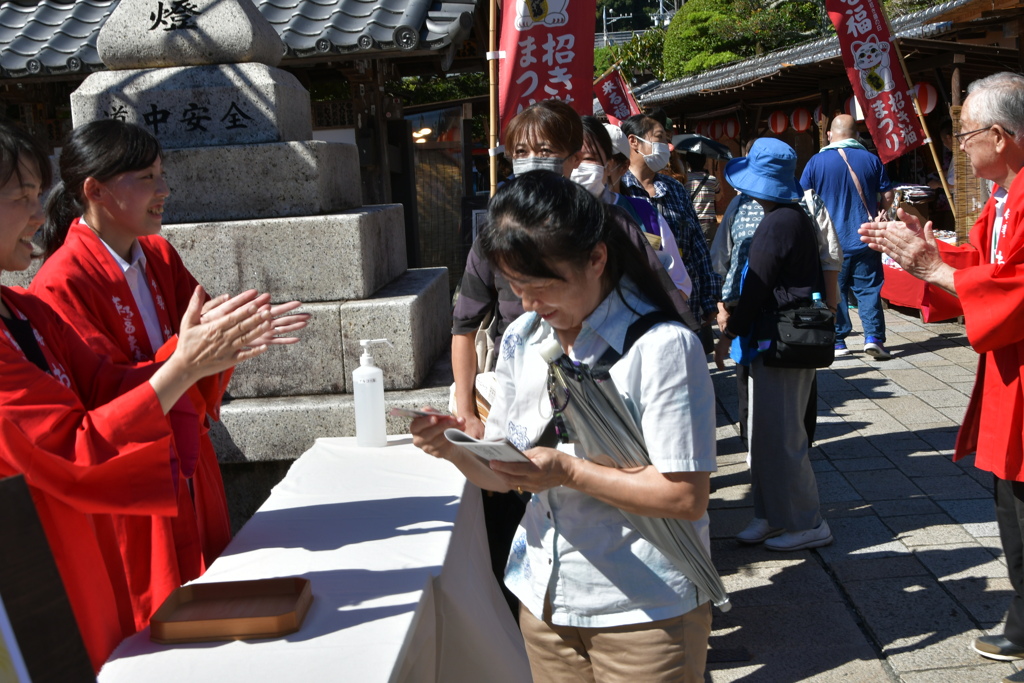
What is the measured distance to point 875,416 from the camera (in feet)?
21.7

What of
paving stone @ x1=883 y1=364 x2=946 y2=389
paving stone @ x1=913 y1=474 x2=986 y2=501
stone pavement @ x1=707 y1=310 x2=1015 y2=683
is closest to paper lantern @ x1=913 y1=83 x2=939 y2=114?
paving stone @ x1=883 y1=364 x2=946 y2=389

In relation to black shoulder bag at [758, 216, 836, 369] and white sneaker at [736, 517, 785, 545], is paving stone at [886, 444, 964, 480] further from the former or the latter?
black shoulder bag at [758, 216, 836, 369]

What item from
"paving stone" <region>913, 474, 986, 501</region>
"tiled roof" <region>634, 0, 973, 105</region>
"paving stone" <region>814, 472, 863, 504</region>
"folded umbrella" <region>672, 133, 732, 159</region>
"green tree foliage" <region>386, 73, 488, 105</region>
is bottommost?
"paving stone" <region>814, 472, 863, 504</region>

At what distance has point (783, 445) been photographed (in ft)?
14.0

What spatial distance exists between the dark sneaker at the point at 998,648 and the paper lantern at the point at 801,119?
12.5m

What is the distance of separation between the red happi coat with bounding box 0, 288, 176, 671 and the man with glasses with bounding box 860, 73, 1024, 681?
2455mm

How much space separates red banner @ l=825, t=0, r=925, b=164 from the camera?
25.4 ft

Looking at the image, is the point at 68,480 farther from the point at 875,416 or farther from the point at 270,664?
the point at 875,416

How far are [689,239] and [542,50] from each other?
1.34 m

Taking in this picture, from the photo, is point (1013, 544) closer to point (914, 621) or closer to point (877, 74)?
Answer: point (914, 621)

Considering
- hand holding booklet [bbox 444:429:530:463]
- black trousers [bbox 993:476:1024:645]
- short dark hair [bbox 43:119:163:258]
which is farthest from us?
black trousers [bbox 993:476:1024:645]

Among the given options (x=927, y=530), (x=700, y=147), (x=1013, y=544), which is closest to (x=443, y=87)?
(x=700, y=147)

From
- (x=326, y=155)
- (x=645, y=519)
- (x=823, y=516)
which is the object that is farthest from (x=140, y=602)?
(x=823, y=516)

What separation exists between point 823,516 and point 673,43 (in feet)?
74.0
